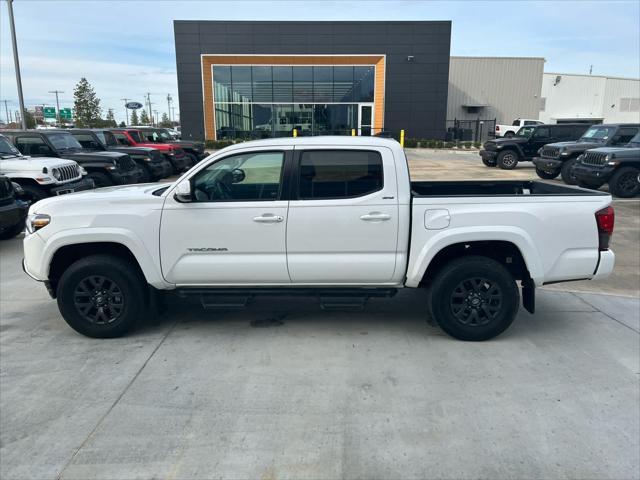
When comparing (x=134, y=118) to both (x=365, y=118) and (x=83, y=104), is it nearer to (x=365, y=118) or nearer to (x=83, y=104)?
(x=83, y=104)

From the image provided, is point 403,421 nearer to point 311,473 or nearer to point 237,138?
point 311,473

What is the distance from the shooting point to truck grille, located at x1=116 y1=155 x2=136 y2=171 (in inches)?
509

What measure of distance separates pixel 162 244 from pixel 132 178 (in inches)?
380

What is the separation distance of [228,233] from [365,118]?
113 ft

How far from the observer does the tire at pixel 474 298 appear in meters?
4.51

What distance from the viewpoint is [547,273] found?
4.52 metres

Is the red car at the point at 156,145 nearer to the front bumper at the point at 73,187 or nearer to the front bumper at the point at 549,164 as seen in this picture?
the front bumper at the point at 73,187

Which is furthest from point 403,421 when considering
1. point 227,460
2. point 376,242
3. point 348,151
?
point 348,151

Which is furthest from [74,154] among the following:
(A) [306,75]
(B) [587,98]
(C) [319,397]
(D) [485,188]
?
(B) [587,98]

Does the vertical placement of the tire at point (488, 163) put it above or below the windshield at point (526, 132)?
below

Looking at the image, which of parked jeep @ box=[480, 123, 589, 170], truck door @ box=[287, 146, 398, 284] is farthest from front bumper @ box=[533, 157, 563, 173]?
truck door @ box=[287, 146, 398, 284]

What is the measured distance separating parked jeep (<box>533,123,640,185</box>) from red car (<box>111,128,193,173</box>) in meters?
12.6

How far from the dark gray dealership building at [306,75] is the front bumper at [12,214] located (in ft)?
95.8

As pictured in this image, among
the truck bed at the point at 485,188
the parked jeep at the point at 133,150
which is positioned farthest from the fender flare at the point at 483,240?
the parked jeep at the point at 133,150
